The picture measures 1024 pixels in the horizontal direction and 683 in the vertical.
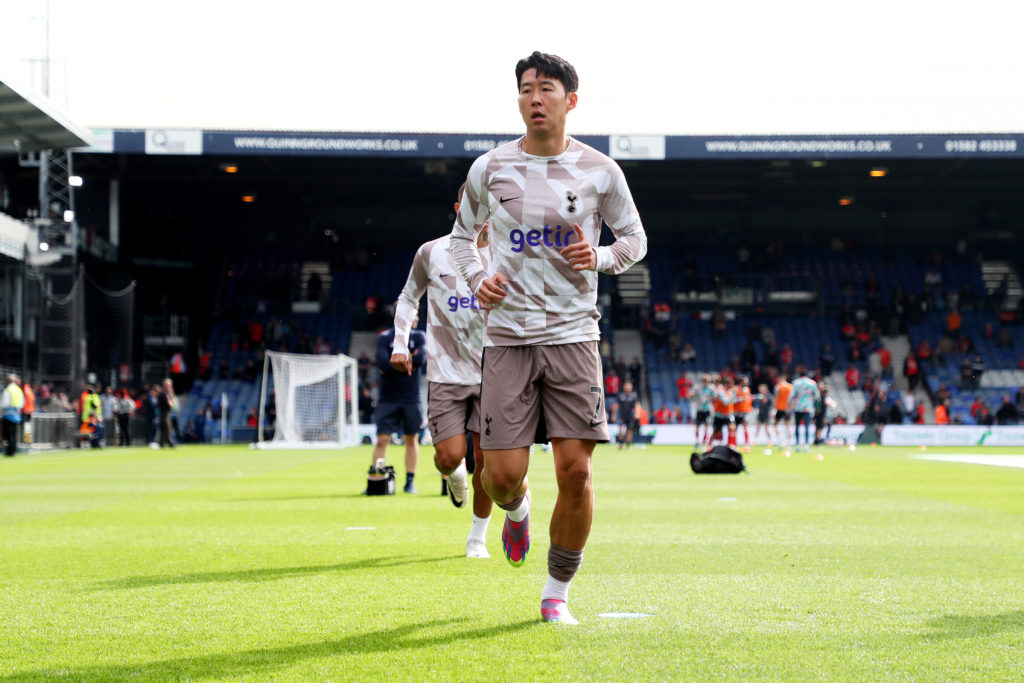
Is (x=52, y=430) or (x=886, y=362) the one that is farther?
Answer: (x=886, y=362)

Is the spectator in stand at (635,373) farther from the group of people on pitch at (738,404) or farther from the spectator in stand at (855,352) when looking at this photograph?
the spectator in stand at (855,352)

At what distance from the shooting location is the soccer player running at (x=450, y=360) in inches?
288

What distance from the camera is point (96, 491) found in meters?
14.6

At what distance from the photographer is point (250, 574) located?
6.60 m

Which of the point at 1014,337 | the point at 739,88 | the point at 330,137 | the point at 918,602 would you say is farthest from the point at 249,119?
the point at 918,602

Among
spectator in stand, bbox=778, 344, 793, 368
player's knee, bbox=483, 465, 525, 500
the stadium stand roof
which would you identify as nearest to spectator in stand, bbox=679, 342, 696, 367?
spectator in stand, bbox=778, 344, 793, 368

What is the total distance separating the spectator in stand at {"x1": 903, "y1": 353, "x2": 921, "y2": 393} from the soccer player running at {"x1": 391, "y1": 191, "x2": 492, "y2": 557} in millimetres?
35283

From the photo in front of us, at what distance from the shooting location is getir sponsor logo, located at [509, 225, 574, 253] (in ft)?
16.0

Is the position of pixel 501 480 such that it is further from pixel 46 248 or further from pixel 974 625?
pixel 46 248

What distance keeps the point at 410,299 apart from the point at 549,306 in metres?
3.18

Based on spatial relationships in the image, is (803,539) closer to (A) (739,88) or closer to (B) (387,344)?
(B) (387,344)

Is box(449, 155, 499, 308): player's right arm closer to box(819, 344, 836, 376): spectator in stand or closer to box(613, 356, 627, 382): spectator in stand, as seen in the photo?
box(613, 356, 627, 382): spectator in stand

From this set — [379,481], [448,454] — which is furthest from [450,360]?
[379,481]

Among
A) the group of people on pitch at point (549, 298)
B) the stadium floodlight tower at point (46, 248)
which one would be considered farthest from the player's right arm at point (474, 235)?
the stadium floodlight tower at point (46, 248)
